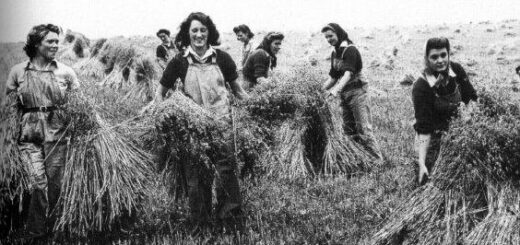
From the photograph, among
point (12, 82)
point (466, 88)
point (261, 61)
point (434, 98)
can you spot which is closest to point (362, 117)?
point (261, 61)

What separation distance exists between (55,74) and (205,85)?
1.16 metres

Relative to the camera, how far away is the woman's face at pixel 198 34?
159 inches

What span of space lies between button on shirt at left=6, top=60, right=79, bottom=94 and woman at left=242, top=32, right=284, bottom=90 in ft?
8.12

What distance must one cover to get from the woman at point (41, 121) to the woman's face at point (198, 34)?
3.40 feet

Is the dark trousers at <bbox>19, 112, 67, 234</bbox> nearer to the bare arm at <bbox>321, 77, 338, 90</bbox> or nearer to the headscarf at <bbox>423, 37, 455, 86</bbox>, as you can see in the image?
the headscarf at <bbox>423, 37, 455, 86</bbox>

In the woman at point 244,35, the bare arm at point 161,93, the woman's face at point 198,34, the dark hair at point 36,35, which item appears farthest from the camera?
the woman at point 244,35

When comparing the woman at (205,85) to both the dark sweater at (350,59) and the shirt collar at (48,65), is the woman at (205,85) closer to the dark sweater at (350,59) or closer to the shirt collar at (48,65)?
the shirt collar at (48,65)

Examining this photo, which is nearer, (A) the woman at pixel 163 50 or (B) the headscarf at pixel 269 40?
(B) the headscarf at pixel 269 40

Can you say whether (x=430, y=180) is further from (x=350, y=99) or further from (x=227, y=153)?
(x=350, y=99)

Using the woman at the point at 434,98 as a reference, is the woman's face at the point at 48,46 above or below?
above

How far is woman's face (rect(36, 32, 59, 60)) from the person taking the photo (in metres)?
3.81

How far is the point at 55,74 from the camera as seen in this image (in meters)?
3.90

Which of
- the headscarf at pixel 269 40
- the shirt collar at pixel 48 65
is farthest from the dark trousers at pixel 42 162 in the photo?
the headscarf at pixel 269 40

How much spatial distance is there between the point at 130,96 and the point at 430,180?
7550 mm
